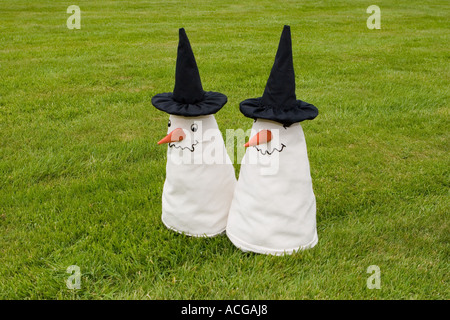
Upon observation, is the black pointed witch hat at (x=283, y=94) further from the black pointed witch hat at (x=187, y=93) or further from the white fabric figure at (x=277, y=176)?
the black pointed witch hat at (x=187, y=93)

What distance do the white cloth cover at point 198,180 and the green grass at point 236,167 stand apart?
0.14 metres

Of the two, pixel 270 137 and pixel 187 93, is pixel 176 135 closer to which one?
pixel 187 93

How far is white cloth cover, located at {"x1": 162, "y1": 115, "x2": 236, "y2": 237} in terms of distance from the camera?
8.29 feet

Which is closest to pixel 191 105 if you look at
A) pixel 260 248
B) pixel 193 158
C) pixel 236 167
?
pixel 193 158

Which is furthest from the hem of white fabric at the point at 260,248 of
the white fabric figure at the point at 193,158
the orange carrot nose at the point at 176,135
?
the orange carrot nose at the point at 176,135

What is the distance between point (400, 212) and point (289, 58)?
1.72m

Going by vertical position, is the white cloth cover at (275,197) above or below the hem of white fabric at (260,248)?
above

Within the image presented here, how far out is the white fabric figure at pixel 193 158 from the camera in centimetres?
242

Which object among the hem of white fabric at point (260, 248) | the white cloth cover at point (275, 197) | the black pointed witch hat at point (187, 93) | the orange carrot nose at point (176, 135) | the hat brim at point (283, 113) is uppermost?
the black pointed witch hat at point (187, 93)

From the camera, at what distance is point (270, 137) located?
93.0 inches

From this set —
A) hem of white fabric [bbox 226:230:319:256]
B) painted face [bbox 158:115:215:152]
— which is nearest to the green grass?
hem of white fabric [bbox 226:230:319:256]

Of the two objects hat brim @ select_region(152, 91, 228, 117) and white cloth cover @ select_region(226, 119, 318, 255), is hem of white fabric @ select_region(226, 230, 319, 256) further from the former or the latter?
hat brim @ select_region(152, 91, 228, 117)

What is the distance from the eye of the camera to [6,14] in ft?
47.1

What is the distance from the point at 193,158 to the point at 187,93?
1.34 ft
